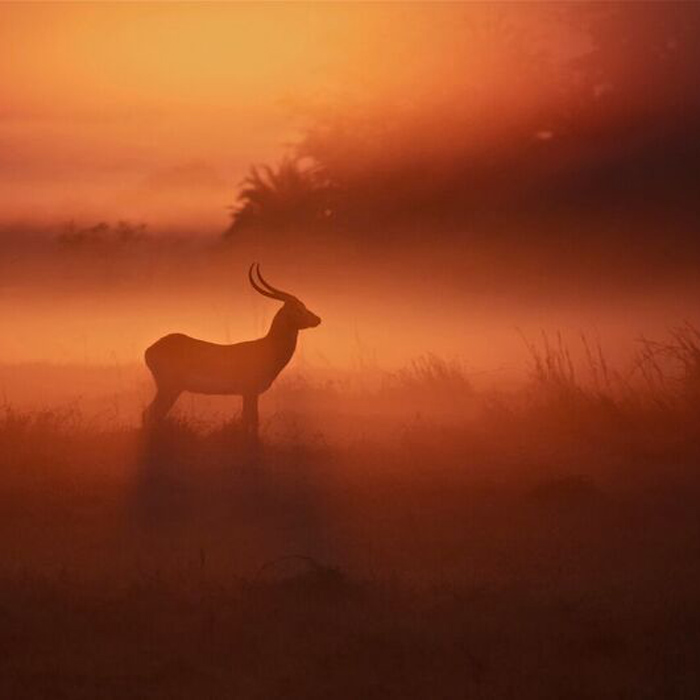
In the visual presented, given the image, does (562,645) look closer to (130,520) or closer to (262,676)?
(262,676)

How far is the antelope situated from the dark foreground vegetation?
0.29 meters

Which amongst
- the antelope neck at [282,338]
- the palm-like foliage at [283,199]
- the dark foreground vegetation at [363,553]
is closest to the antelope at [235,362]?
the antelope neck at [282,338]

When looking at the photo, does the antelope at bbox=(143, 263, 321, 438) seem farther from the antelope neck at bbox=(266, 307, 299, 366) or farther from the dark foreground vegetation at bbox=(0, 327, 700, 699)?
the dark foreground vegetation at bbox=(0, 327, 700, 699)

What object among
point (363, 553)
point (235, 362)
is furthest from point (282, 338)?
point (363, 553)

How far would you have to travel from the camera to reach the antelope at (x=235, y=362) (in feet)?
40.5

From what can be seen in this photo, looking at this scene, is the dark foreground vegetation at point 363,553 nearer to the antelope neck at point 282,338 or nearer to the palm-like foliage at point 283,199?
the antelope neck at point 282,338

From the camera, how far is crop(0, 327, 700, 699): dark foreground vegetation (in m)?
7.16

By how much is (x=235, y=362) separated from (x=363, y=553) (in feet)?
11.3

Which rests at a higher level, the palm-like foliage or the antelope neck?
the palm-like foliage

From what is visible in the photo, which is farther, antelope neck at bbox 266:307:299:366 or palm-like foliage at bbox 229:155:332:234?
palm-like foliage at bbox 229:155:332:234

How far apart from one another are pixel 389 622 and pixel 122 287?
11633 millimetres

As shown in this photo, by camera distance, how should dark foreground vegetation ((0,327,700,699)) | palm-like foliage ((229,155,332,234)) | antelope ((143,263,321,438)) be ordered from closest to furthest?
dark foreground vegetation ((0,327,700,699)) → antelope ((143,263,321,438)) → palm-like foliage ((229,155,332,234))

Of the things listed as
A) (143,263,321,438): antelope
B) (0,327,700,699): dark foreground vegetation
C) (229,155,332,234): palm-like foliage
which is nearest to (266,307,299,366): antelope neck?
(143,263,321,438): antelope

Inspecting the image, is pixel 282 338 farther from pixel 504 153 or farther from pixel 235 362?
pixel 504 153
